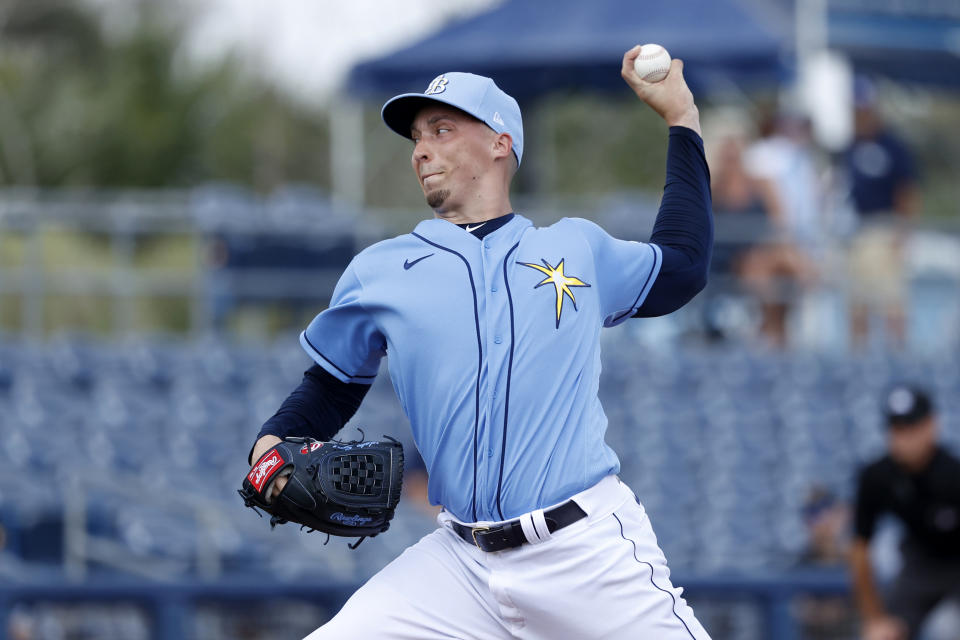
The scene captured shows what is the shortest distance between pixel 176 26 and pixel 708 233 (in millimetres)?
19380

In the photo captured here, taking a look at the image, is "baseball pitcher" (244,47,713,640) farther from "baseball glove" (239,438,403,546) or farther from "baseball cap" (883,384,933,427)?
"baseball cap" (883,384,933,427)

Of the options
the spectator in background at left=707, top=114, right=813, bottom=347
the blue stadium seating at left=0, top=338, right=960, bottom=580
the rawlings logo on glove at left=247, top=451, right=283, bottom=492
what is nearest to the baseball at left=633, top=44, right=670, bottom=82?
the rawlings logo on glove at left=247, top=451, right=283, bottom=492

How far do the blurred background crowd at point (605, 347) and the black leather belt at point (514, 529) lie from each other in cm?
345

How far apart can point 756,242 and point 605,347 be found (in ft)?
4.42

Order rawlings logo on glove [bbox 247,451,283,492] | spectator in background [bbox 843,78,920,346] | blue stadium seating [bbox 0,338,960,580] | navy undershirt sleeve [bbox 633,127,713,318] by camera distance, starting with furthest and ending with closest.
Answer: spectator in background [bbox 843,78,920,346], blue stadium seating [bbox 0,338,960,580], navy undershirt sleeve [bbox 633,127,713,318], rawlings logo on glove [bbox 247,451,283,492]

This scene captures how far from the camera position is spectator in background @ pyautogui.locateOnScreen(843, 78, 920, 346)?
11.0 m

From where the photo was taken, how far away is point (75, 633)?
20.5 ft

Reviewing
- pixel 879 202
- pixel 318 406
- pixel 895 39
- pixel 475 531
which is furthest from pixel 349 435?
pixel 895 39

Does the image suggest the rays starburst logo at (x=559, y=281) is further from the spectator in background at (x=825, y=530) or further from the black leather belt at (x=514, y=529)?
the spectator in background at (x=825, y=530)

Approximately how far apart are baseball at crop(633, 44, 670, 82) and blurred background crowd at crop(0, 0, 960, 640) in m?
3.67

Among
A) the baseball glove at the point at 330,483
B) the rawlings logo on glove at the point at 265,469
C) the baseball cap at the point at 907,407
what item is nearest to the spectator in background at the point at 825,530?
the baseball cap at the point at 907,407

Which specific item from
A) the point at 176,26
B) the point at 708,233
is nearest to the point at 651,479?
the point at 708,233

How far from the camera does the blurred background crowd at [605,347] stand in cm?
718

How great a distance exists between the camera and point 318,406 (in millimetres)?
3465
